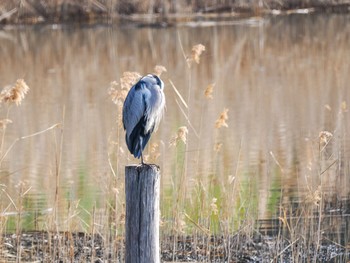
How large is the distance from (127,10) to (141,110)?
14.7m

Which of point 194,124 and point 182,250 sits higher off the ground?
point 194,124

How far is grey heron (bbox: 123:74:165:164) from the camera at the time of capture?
16.1ft

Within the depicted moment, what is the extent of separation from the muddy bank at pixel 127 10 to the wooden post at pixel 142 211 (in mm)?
14791

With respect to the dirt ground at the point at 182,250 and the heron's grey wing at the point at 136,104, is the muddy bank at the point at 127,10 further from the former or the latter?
the heron's grey wing at the point at 136,104

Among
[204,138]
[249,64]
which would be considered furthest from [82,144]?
[249,64]

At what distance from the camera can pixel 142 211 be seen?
14.0 feet

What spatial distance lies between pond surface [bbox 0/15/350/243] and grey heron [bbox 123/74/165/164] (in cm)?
69

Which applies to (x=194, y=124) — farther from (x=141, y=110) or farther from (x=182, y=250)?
(x=141, y=110)

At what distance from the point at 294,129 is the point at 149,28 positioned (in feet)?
29.5

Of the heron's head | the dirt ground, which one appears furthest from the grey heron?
the dirt ground

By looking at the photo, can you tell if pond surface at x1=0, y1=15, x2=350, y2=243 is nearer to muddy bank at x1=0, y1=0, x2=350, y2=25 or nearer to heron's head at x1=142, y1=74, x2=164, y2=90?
muddy bank at x1=0, y1=0, x2=350, y2=25

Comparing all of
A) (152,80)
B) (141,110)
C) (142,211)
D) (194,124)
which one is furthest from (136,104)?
(194,124)

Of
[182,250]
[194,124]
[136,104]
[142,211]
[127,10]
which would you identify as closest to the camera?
[142,211]

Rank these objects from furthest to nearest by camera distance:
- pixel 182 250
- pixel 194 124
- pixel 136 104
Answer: pixel 194 124
pixel 182 250
pixel 136 104
